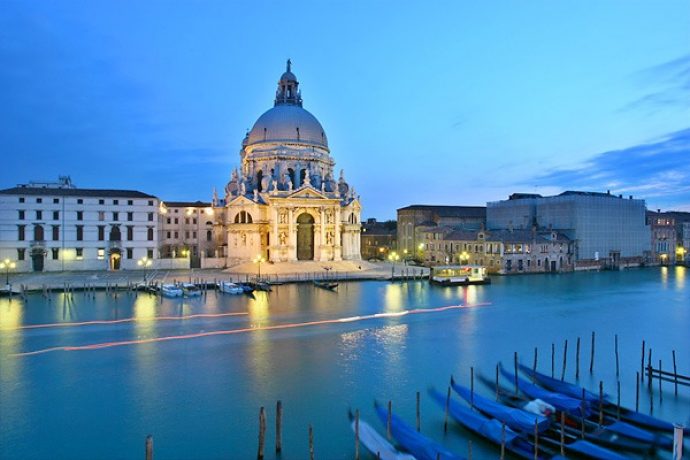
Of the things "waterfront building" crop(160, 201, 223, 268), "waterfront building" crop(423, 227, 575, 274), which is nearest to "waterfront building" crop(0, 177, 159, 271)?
"waterfront building" crop(160, 201, 223, 268)

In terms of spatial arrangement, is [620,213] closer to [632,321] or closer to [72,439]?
[632,321]

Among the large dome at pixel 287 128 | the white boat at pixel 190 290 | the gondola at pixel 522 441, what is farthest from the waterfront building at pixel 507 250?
the gondola at pixel 522 441

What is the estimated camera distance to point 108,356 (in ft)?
54.6

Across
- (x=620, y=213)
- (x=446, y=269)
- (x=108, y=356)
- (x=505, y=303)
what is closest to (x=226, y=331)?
(x=108, y=356)

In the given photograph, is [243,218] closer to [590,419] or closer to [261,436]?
[261,436]

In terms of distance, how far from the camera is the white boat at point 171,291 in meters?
29.8

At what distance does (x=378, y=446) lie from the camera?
932cm

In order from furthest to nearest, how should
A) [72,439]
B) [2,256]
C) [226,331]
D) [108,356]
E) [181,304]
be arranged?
1. [2,256]
2. [181,304]
3. [226,331]
4. [108,356]
5. [72,439]

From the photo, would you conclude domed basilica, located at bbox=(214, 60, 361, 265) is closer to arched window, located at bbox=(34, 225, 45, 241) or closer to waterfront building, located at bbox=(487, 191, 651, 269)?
arched window, located at bbox=(34, 225, 45, 241)

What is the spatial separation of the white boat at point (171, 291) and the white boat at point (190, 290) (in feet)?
1.03

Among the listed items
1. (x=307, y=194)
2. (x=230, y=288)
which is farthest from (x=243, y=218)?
(x=230, y=288)

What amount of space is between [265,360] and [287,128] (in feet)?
112

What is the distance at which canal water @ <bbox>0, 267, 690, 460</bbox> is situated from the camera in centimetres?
1093

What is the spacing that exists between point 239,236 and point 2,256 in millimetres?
16946
